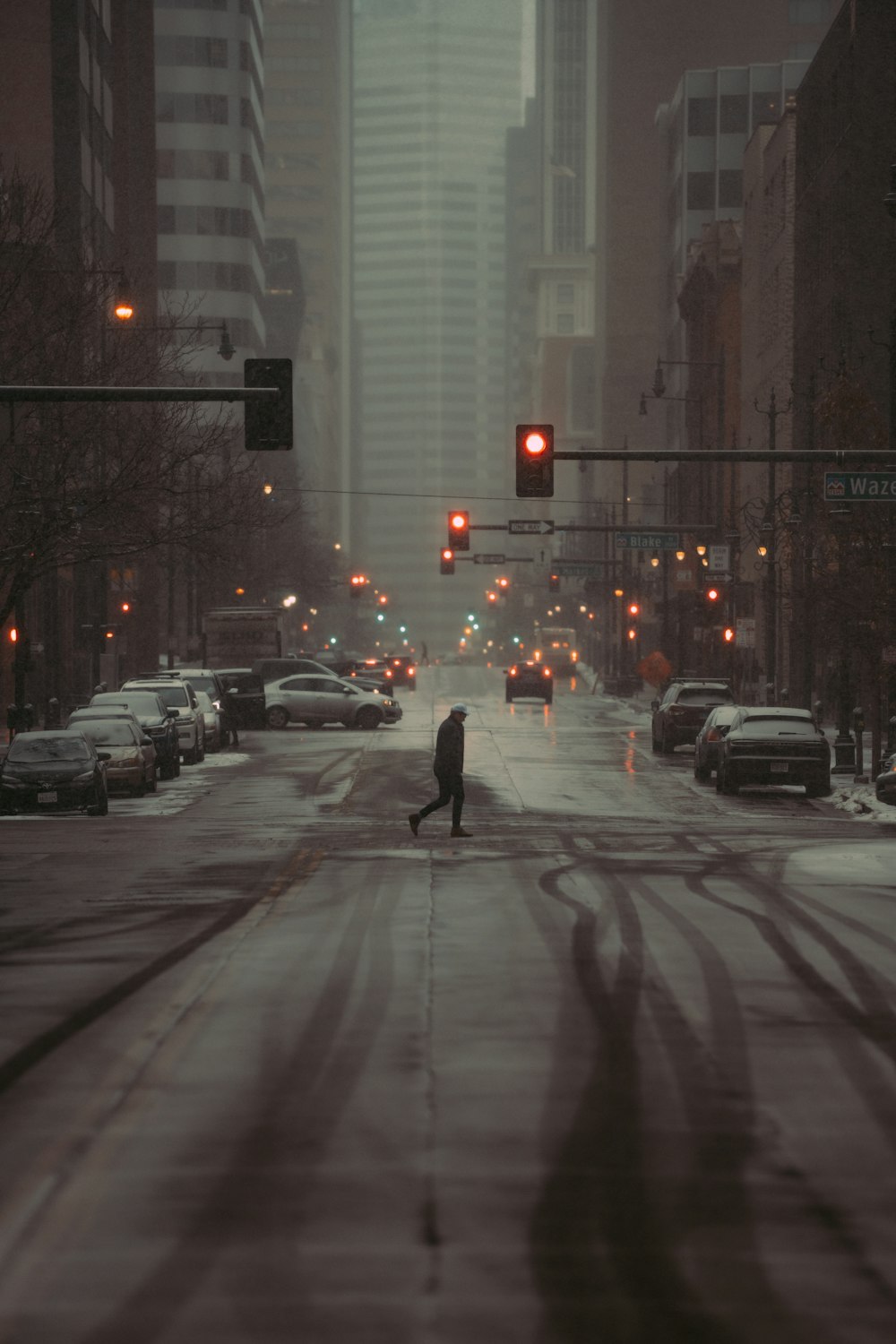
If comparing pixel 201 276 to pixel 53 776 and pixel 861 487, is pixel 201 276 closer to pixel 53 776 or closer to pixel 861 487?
pixel 53 776

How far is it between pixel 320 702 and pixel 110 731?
2394 cm

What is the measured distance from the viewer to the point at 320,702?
5834cm

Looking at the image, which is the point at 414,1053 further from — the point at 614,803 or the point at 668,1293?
the point at 614,803

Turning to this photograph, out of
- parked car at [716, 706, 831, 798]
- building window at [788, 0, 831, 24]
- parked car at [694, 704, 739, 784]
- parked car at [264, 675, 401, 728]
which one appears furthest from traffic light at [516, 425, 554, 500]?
building window at [788, 0, 831, 24]

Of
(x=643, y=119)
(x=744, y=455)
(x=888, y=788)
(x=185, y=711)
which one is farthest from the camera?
(x=643, y=119)

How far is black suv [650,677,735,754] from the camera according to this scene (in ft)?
151

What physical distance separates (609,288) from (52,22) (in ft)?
381

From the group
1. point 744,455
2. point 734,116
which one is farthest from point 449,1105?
point 734,116

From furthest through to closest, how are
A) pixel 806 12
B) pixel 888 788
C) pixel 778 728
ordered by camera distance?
pixel 806 12 < pixel 778 728 < pixel 888 788

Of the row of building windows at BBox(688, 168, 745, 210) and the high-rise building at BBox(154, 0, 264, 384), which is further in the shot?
the high-rise building at BBox(154, 0, 264, 384)

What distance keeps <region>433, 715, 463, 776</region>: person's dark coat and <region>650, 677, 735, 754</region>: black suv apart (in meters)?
21.5

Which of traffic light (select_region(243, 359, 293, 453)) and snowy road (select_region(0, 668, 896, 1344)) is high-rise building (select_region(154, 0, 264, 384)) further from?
snowy road (select_region(0, 668, 896, 1344))

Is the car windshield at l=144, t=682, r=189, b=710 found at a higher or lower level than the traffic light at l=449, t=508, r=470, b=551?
lower

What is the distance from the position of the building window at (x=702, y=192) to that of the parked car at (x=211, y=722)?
307ft
